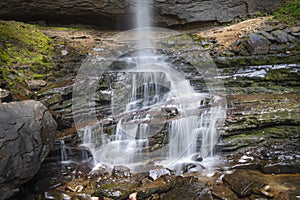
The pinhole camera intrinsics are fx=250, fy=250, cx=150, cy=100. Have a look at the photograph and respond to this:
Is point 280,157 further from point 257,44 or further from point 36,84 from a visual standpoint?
point 36,84

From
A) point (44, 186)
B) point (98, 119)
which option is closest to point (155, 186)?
point (44, 186)

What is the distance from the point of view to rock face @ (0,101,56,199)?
11.0 ft

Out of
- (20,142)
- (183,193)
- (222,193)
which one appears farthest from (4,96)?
Result: (222,193)

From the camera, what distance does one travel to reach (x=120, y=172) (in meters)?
4.61

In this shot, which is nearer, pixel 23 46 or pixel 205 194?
pixel 205 194

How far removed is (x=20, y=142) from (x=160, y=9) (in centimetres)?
823

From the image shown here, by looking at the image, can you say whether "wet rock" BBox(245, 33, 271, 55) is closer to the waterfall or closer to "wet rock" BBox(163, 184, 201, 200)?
"wet rock" BBox(163, 184, 201, 200)

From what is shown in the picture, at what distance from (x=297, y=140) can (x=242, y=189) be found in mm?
1959

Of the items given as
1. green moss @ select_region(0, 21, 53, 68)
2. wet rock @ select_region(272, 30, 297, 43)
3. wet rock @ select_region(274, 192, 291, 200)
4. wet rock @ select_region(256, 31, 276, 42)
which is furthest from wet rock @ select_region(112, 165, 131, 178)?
wet rock @ select_region(272, 30, 297, 43)

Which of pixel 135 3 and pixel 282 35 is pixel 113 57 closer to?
pixel 135 3

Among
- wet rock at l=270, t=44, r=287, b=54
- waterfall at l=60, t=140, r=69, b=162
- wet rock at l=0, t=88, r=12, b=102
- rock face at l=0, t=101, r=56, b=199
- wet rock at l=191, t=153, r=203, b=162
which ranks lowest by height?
wet rock at l=191, t=153, r=203, b=162

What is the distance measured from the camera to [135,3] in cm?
988

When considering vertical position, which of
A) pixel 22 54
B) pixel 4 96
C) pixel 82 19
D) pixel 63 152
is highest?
pixel 82 19

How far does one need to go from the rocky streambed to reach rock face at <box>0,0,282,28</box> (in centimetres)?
274
